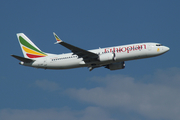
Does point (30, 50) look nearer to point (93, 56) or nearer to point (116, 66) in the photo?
point (93, 56)

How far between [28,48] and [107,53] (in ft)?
63.2

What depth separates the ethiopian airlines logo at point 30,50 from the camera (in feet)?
238

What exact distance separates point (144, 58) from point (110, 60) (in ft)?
24.4

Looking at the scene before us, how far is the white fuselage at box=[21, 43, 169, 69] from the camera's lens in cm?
6625

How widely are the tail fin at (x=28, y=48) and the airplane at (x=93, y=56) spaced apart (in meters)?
0.34

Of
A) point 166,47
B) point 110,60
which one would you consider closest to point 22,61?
point 110,60

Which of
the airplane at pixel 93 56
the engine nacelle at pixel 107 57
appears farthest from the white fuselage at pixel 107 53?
the engine nacelle at pixel 107 57

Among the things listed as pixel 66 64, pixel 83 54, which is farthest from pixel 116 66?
pixel 66 64

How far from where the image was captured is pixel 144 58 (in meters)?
67.8

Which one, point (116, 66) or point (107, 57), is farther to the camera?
point (116, 66)

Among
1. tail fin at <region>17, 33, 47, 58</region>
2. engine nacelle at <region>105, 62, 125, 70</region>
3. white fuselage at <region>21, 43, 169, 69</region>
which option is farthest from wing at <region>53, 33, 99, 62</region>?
tail fin at <region>17, 33, 47, 58</region>

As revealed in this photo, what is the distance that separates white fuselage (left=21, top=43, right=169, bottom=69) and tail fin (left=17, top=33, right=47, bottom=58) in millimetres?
2606

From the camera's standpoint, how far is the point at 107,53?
66.6 m

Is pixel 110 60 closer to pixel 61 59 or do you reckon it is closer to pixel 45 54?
pixel 61 59
